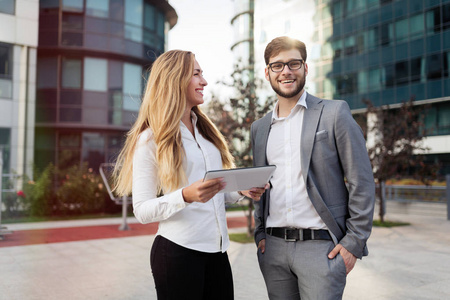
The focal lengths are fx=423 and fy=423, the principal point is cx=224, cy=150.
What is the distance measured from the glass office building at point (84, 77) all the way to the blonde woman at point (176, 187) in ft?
61.0

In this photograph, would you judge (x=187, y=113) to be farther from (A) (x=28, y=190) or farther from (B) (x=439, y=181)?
(B) (x=439, y=181)

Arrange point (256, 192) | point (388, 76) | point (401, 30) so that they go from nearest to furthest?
point (256, 192) < point (401, 30) < point (388, 76)

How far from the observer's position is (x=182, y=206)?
219 cm

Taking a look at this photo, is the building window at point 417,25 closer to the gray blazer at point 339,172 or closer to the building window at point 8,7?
the building window at point 8,7

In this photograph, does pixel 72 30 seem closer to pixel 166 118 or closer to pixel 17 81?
pixel 17 81

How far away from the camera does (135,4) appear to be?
22.7 m

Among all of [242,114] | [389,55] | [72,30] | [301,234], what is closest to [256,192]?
[301,234]

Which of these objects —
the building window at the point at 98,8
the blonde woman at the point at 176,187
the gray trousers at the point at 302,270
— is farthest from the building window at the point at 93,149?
the gray trousers at the point at 302,270

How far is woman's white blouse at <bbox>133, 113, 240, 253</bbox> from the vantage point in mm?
2225

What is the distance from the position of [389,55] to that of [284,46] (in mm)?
31174

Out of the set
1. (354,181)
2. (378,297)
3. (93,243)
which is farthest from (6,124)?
(354,181)

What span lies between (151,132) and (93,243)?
7331 millimetres

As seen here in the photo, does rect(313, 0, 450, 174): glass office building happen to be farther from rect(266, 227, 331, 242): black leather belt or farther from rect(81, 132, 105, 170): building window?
rect(266, 227, 331, 242): black leather belt

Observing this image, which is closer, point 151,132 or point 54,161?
point 151,132
